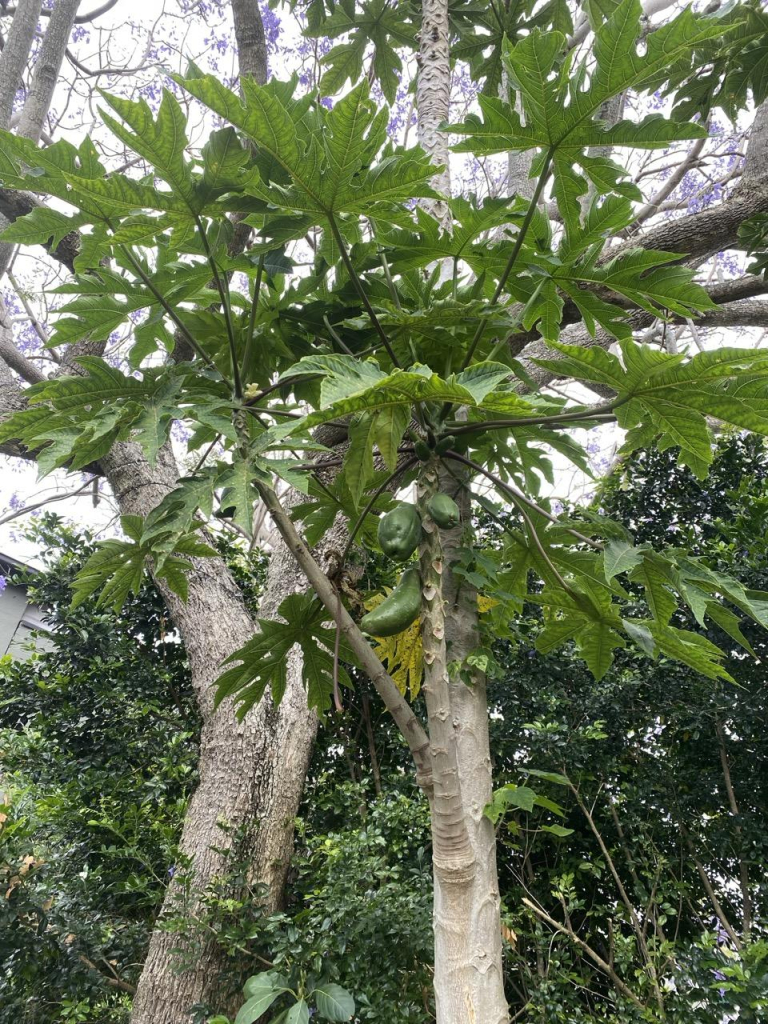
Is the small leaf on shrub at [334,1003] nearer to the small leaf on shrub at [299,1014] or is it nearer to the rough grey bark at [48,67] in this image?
the small leaf on shrub at [299,1014]

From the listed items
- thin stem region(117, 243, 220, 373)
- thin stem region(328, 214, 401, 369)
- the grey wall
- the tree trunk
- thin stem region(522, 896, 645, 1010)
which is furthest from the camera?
the grey wall

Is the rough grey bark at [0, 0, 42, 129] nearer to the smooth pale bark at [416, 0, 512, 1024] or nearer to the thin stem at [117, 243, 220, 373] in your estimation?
the thin stem at [117, 243, 220, 373]

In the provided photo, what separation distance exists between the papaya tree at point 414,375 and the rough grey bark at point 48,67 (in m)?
3.70

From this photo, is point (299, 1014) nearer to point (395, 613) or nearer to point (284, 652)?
point (284, 652)

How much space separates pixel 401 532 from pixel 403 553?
0.04 metres

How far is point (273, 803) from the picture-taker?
282cm

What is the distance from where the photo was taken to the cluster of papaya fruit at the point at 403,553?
1120 mm

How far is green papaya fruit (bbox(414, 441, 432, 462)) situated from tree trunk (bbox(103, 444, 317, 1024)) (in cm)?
136

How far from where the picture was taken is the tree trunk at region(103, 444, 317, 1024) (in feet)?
7.91

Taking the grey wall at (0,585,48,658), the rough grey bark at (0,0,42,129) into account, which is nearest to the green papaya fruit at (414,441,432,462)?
the rough grey bark at (0,0,42,129)

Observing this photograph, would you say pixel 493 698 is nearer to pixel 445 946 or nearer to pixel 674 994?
pixel 674 994

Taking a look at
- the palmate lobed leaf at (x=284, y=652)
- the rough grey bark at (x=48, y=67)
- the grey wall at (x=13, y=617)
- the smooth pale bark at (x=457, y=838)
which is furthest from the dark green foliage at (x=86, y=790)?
the grey wall at (x=13, y=617)

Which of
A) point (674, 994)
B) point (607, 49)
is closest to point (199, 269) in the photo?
point (607, 49)

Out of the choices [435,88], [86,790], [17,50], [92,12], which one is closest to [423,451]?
[435,88]
